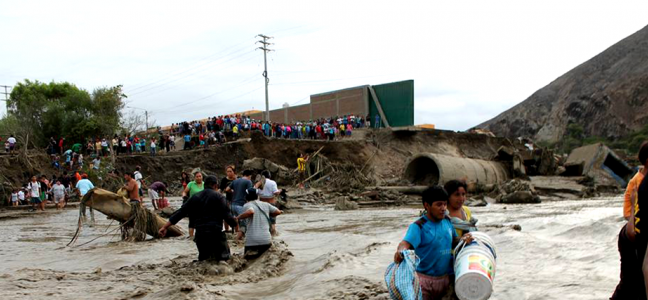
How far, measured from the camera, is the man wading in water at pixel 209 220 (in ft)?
23.9

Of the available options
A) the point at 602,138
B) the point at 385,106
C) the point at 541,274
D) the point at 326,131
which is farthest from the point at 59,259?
the point at 602,138

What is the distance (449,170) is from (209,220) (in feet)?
58.9

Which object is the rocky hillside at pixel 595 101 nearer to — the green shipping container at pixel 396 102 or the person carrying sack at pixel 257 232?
the green shipping container at pixel 396 102

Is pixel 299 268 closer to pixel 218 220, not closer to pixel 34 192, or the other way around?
pixel 218 220

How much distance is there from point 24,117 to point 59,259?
3688 centimetres

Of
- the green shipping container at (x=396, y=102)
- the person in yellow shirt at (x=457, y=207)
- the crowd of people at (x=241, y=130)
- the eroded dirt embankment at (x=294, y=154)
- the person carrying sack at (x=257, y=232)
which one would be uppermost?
the green shipping container at (x=396, y=102)

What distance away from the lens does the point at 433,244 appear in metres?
4.34

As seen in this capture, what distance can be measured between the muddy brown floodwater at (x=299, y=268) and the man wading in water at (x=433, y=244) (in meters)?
0.90

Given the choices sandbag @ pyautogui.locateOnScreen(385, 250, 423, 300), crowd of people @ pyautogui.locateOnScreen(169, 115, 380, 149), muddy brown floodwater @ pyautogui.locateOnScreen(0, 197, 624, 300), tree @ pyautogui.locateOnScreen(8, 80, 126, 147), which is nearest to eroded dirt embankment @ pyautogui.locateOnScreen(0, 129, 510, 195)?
crowd of people @ pyautogui.locateOnScreen(169, 115, 380, 149)

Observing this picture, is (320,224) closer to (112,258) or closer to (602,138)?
(112,258)

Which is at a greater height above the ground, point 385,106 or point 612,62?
point 612,62

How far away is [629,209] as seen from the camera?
4.46 meters

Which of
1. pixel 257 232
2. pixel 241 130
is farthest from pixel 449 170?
pixel 257 232

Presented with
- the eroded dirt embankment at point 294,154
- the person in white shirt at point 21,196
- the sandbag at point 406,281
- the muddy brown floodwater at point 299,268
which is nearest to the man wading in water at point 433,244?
the sandbag at point 406,281
